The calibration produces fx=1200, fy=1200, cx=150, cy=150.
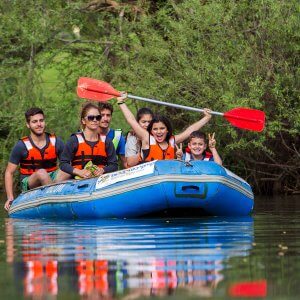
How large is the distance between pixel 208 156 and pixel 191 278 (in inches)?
257

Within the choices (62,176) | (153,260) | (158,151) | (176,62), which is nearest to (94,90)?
(62,176)

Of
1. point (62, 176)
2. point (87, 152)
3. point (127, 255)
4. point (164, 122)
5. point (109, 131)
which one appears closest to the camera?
point (127, 255)

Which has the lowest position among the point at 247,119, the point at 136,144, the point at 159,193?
the point at 159,193

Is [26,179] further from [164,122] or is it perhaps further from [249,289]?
[249,289]

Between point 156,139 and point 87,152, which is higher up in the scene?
point 156,139

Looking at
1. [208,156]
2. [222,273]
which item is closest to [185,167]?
[208,156]

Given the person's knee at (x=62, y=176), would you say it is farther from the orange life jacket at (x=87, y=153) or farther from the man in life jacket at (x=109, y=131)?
the man in life jacket at (x=109, y=131)

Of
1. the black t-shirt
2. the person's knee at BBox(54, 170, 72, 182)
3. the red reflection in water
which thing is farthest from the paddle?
the red reflection in water

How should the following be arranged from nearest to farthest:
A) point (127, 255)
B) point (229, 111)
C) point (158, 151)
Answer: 1. point (127, 255)
2. point (158, 151)
3. point (229, 111)

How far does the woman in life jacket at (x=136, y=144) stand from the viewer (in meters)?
12.6

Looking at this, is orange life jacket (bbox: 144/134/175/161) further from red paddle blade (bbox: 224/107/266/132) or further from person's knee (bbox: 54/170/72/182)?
red paddle blade (bbox: 224/107/266/132)

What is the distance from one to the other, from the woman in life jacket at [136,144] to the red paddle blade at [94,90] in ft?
2.89

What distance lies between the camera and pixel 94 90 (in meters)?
13.7

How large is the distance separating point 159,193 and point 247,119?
2354mm
